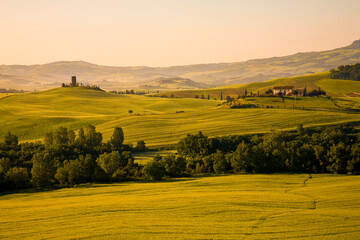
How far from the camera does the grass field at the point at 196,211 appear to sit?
33.7m

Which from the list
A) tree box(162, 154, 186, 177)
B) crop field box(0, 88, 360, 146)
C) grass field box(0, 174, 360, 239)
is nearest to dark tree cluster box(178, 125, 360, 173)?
tree box(162, 154, 186, 177)

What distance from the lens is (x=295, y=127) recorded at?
420 ft

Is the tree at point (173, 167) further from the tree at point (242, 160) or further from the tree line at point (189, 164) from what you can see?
the tree at point (242, 160)

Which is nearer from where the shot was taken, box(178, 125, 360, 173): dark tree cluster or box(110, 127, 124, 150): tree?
box(178, 125, 360, 173): dark tree cluster

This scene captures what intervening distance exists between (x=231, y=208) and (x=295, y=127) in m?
94.0

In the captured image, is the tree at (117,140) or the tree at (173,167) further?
the tree at (117,140)

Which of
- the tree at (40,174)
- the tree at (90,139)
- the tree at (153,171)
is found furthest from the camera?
the tree at (90,139)

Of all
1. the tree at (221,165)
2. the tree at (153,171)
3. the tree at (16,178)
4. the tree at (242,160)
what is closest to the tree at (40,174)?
the tree at (16,178)

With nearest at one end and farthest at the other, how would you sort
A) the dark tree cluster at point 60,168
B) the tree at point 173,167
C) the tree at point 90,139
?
the dark tree cluster at point 60,168
the tree at point 173,167
the tree at point 90,139

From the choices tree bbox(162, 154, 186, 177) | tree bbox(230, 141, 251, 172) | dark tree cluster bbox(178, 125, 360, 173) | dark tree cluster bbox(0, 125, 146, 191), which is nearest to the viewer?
dark tree cluster bbox(0, 125, 146, 191)

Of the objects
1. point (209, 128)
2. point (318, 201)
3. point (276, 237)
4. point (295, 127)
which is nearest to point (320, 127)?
A: point (295, 127)

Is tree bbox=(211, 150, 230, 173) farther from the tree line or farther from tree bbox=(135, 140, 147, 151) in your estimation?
tree bbox=(135, 140, 147, 151)

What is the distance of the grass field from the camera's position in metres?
33.7

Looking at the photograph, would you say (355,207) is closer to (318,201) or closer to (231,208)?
(318,201)
